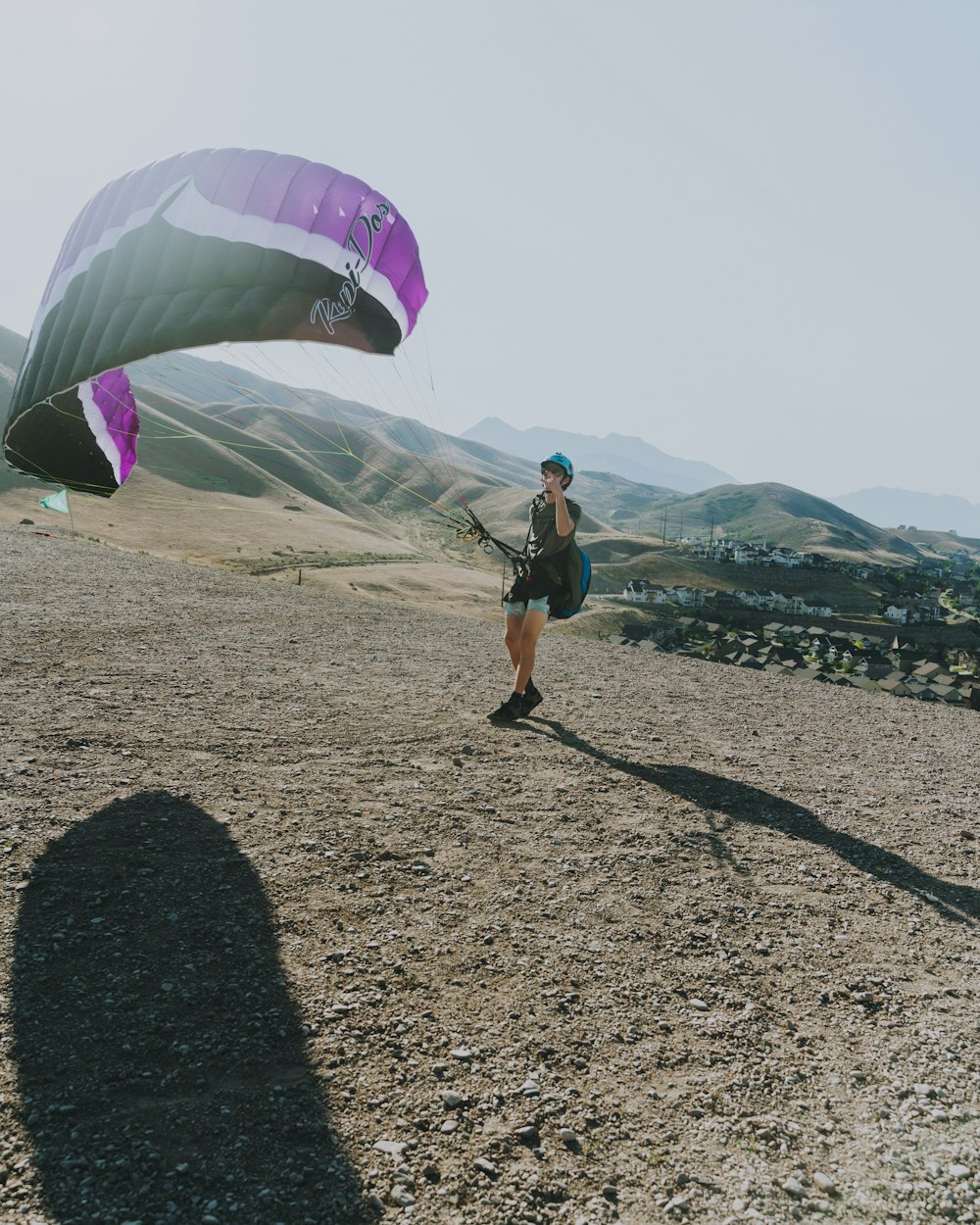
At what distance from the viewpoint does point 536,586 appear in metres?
7.68

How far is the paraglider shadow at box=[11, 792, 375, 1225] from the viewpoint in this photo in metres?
2.38

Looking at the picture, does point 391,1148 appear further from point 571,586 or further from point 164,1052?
point 571,586

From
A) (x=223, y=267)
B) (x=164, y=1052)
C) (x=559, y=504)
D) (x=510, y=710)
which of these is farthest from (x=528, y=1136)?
(x=223, y=267)

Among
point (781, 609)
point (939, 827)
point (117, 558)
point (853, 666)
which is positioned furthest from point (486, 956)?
point (781, 609)

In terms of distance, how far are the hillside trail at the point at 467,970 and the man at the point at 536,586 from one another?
0.48 meters

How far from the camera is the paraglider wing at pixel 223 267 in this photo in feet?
21.7

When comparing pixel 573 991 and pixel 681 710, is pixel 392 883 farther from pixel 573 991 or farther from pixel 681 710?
pixel 681 710

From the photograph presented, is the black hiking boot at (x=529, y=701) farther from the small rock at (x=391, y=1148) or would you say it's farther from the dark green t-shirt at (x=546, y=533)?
the small rock at (x=391, y=1148)

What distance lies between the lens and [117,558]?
627 inches

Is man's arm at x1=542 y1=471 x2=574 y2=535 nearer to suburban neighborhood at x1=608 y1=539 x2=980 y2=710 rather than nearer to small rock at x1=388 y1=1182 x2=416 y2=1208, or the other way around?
small rock at x1=388 y1=1182 x2=416 y2=1208

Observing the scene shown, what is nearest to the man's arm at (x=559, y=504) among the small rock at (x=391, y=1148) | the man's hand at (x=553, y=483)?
the man's hand at (x=553, y=483)

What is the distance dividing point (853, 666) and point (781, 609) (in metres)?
47.2

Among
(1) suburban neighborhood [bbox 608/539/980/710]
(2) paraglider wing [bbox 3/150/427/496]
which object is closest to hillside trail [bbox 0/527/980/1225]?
(2) paraglider wing [bbox 3/150/427/496]

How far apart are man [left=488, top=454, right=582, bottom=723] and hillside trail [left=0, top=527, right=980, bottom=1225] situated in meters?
0.48
